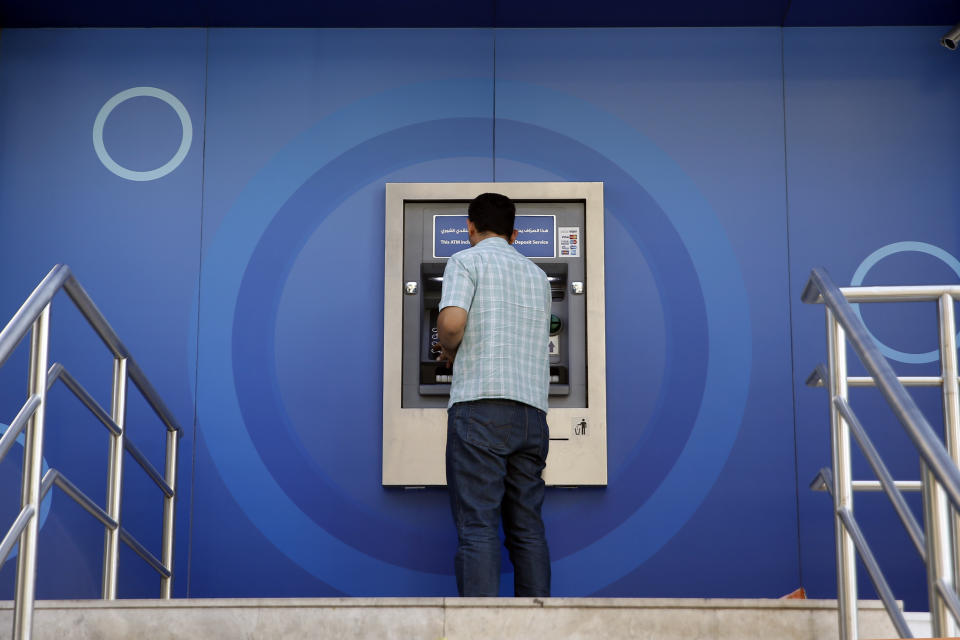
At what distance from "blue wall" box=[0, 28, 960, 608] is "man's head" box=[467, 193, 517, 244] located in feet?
2.96

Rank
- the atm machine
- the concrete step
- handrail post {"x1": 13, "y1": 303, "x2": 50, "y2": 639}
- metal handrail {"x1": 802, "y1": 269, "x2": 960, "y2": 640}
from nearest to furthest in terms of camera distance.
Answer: metal handrail {"x1": 802, "y1": 269, "x2": 960, "y2": 640}
handrail post {"x1": 13, "y1": 303, "x2": 50, "y2": 639}
the concrete step
the atm machine

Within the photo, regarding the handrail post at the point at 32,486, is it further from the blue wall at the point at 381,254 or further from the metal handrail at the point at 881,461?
the blue wall at the point at 381,254

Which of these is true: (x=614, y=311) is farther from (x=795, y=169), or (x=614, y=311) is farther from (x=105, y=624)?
(x=105, y=624)

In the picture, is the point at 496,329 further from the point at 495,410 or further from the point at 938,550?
the point at 938,550

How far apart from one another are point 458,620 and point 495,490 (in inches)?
29.5

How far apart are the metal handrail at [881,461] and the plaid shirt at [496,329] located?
880mm

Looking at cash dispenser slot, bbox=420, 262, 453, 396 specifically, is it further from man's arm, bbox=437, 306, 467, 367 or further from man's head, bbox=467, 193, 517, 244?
man's arm, bbox=437, 306, 467, 367

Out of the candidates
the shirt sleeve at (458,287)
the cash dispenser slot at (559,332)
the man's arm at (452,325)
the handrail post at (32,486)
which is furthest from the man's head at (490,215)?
the handrail post at (32,486)

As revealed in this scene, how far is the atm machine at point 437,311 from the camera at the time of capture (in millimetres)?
3854

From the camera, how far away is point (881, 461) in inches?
76.6

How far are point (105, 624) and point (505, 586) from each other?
188 cm

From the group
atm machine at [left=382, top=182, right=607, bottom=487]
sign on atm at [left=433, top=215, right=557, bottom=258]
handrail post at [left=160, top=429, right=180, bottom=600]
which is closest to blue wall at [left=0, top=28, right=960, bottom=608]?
atm machine at [left=382, top=182, right=607, bottom=487]

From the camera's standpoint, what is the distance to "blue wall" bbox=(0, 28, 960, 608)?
3916 millimetres

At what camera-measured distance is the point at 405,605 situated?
2.29 meters
